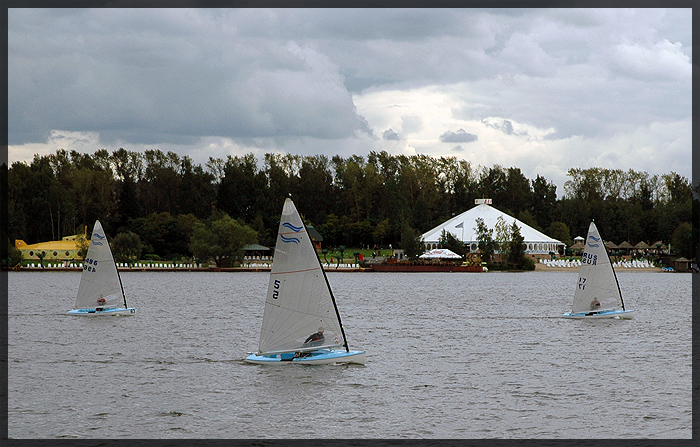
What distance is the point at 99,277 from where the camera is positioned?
46688 mm

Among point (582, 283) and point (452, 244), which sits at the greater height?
point (452, 244)

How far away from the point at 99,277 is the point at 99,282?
0.44m

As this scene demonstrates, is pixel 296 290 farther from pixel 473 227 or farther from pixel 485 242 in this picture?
pixel 473 227

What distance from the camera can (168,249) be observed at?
141625mm

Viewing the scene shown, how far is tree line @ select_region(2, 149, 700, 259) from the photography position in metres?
143

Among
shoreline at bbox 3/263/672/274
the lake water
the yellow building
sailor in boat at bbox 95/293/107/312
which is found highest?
the yellow building

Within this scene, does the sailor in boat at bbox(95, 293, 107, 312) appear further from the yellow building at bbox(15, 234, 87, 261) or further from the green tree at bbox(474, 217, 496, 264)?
the yellow building at bbox(15, 234, 87, 261)

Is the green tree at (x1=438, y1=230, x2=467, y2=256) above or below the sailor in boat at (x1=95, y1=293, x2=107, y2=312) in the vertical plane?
above

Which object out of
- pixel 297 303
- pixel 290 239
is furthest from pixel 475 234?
pixel 290 239

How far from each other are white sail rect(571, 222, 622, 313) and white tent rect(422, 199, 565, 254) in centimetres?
10370

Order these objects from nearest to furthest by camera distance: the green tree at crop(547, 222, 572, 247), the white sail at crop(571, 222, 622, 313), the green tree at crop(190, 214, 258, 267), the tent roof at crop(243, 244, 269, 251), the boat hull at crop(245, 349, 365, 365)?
the boat hull at crop(245, 349, 365, 365)
the white sail at crop(571, 222, 622, 313)
the green tree at crop(190, 214, 258, 267)
the tent roof at crop(243, 244, 269, 251)
the green tree at crop(547, 222, 572, 247)

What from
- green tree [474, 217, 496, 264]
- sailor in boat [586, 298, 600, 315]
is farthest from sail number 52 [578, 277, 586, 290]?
green tree [474, 217, 496, 264]

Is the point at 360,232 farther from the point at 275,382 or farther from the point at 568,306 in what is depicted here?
the point at 275,382
